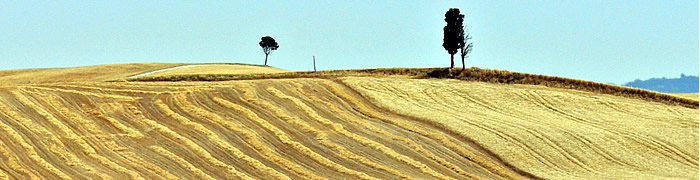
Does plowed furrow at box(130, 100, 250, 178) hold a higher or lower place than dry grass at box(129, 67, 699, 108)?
lower

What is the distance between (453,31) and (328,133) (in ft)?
86.8

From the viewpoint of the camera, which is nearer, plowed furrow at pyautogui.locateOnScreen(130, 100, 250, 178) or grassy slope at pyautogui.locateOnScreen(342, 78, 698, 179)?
plowed furrow at pyautogui.locateOnScreen(130, 100, 250, 178)

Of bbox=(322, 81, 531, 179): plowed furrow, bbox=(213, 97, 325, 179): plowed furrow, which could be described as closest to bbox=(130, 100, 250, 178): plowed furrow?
bbox=(213, 97, 325, 179): plowed furrow

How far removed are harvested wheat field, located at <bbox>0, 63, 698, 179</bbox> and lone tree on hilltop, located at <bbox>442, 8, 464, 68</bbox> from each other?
11992 mm

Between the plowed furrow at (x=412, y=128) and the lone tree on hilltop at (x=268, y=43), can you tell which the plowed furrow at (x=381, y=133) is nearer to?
the plowed furrow at (x=412, y=128)

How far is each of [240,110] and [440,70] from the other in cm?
2155

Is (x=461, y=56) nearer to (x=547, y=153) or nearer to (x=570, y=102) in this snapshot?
(x=570, y=102)

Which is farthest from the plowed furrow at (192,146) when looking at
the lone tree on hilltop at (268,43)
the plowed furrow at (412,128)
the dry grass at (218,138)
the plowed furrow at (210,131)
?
the lone tree on hilltop at (268,43)

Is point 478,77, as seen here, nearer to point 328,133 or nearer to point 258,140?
point 328,133

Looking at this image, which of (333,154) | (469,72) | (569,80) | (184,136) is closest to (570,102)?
(569,80)

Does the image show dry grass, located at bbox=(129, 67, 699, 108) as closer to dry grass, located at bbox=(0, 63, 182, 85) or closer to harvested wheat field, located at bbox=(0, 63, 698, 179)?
harvested wheat field, located at bbox=(0, 63, 698, 179)

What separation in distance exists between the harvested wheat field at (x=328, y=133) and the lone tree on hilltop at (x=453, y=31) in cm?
1199

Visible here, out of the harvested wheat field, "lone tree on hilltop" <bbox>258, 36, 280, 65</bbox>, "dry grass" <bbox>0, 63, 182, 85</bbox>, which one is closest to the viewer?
the harvested wheat field

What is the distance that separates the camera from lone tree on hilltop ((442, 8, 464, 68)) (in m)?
64.9
